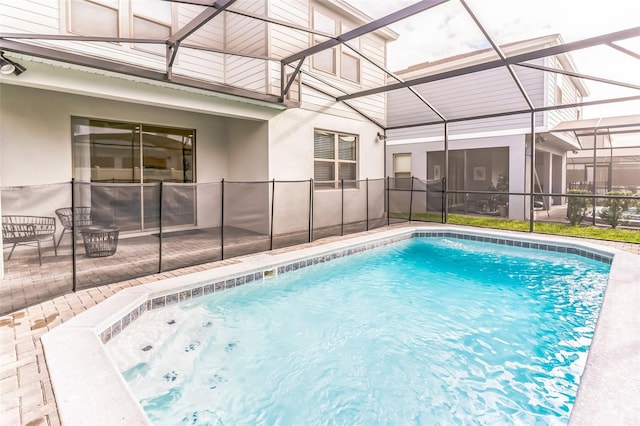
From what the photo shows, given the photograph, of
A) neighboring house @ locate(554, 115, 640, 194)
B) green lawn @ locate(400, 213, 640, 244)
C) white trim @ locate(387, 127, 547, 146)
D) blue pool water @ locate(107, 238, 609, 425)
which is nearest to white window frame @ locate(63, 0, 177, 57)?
blue pool water @ locate(107, 238, 609, 425)

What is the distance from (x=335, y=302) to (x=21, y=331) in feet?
10.6

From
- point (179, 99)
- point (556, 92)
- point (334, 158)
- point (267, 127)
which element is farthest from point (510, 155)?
point (179, 99)

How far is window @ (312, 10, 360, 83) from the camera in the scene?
8.39m

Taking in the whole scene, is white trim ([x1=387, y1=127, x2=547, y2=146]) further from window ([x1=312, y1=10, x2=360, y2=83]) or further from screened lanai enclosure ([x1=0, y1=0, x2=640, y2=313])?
window ([x1=312, y1=10, x2=360, y2=83])

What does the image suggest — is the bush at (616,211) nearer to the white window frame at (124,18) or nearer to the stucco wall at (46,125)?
the stucco wall at (46,125)

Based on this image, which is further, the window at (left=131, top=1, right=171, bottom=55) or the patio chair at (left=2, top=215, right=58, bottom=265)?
the window at (left=131, top=1, right=171, bottom=55)

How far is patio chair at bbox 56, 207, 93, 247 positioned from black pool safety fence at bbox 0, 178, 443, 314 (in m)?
0.01

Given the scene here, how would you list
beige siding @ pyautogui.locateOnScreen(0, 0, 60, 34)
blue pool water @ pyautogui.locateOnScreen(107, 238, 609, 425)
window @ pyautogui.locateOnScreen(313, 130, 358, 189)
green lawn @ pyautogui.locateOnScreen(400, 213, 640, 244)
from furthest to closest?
window @ pyautogui.locateOnScreen(313, 130, 358, 189) → green lawn @ pyautogui.locateOnScreen(400, 213, 640, 244) → beige siding @ pyautogui.locateOnScreen(0, 0, 60, 34) → blue pool water @ pyautogui.locateOnScreen(107, 238, 609, 425)

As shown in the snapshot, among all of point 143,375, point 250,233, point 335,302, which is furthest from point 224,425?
point 250,233

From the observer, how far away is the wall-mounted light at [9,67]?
4238mm

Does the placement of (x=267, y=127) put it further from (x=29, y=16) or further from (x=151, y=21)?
(x=29, y=16)

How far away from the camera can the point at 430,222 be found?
9.76 meters

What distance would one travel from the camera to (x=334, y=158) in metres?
9.20

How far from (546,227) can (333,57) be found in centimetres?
700
